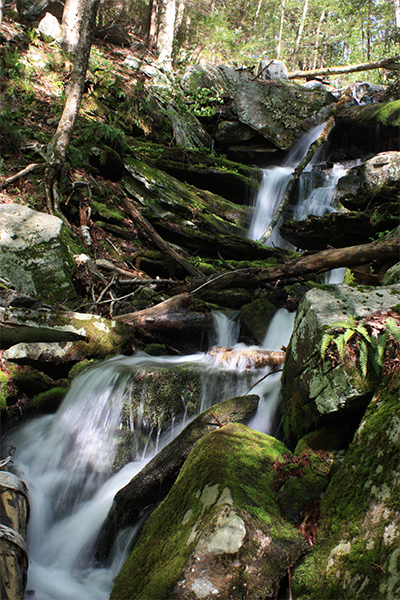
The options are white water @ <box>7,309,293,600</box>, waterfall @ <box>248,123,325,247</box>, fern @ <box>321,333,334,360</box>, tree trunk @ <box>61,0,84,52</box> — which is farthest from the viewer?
tree trunk @ <box>61,0,84,52</box>

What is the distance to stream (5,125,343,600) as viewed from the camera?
337 centimetres

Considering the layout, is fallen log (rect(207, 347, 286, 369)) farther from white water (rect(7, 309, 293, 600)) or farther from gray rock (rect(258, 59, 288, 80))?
gray rock (rect(258, 59, 288, 80))

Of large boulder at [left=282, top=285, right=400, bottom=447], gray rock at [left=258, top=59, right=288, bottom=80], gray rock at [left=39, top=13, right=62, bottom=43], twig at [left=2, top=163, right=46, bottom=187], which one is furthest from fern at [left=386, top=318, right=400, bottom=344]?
gray rock at [left=258, top=59, right=288, bottom=80]

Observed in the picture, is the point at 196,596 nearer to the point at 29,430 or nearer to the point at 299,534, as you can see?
the point at 299,534

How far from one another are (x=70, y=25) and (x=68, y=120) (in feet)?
28.1

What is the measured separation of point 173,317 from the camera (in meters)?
6.56

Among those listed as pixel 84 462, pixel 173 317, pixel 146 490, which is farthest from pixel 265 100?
pixel 146 490

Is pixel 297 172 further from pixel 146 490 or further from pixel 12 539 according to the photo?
pixel 12 539

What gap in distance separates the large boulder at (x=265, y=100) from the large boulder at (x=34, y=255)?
38.2ft

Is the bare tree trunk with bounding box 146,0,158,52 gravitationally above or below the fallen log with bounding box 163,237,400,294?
above

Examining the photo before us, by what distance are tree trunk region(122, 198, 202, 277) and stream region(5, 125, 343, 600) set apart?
2.93 metres

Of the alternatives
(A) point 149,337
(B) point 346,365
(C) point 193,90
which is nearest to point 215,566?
(B) point 346,365

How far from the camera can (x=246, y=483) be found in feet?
8.21

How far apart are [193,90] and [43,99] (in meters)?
5.88
